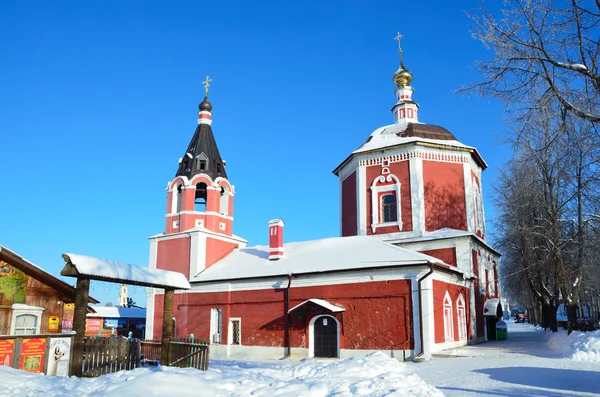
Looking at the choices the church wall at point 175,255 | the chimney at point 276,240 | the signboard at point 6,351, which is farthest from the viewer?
the church wall at point 175,255

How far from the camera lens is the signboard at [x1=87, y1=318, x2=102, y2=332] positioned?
99.4 ft

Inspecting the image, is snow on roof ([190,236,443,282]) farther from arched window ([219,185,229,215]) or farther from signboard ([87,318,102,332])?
signboard ([87,318,102,332])

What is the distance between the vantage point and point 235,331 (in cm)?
2073

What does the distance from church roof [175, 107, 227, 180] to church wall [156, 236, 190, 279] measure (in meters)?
3.29

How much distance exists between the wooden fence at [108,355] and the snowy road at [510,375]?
693 centimetres

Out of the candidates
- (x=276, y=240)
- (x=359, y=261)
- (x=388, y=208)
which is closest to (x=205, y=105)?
(x=276, y=240)

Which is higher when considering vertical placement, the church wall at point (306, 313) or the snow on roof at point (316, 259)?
the snow on roof at point (316, 259)

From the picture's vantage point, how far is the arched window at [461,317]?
19578mm

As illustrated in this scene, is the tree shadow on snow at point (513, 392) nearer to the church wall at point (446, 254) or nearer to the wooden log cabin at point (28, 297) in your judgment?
the wooden log cabin at point (28, 297)

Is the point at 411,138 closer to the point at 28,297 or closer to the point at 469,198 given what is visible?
the point at 469,198

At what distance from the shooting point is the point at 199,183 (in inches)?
965

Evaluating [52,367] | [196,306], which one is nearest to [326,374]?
[52,367]

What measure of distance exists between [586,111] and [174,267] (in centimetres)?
1956

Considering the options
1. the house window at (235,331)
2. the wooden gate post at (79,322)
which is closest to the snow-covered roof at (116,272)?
the wooden gate post at (79,322)
